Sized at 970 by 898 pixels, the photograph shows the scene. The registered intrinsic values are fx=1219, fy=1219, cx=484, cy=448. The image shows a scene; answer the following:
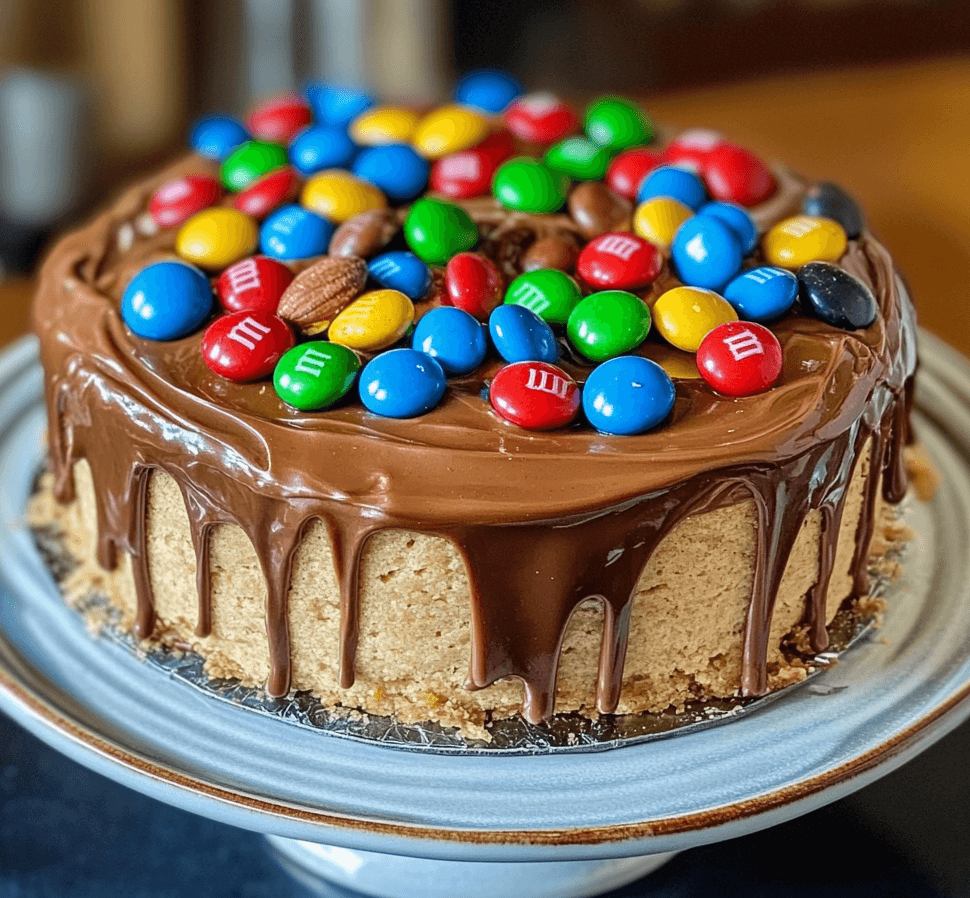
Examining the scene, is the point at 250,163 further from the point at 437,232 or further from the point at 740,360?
the point at 740,360

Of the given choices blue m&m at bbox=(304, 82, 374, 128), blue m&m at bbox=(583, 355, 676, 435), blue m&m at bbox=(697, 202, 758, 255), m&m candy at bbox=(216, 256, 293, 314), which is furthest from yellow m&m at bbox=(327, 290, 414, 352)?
blue m&m at bbox=(304, 82, 374, 128)

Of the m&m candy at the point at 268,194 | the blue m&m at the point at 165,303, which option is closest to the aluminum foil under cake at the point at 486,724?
the blue m&m at the point at 165,303

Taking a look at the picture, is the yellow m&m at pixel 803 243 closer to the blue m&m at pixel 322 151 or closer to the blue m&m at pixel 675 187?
the blue m&m at pixel 675 187

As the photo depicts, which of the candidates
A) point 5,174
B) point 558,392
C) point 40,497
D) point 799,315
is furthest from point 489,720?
point 5,174

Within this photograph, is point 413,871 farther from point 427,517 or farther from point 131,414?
point 131,414

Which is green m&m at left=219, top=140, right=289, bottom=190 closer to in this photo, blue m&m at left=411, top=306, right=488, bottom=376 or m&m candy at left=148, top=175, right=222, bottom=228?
m&m candy at left=148, top=175, right=222, bottom=228

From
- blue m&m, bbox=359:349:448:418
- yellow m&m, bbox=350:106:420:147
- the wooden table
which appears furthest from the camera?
the wooden table
